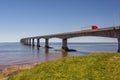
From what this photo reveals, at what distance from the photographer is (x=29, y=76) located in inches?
458

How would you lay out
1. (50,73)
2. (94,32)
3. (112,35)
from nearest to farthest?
(50,73), (112,35), (94,32)

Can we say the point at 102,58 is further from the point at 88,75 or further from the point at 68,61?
the point at 88,75

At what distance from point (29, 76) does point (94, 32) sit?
4186 cm

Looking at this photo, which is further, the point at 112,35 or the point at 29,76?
the point at 112,35

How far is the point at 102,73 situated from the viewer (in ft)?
35.6

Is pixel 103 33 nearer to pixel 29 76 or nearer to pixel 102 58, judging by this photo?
pixel 102 58

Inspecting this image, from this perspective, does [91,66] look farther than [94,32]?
No

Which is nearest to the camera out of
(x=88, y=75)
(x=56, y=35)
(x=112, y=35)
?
(x=88, y=75)

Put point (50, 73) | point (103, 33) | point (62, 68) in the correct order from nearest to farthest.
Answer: point (50, 73), point (62, 68), point (103, 33)

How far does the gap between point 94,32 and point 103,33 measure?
4.61 meters

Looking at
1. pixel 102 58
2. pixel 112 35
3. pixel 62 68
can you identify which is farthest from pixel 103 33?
pixel 62 68

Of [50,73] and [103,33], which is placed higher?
[103,33]

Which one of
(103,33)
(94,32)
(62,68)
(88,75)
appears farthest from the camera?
(94,32)

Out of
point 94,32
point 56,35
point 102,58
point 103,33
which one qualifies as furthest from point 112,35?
point 56,35
